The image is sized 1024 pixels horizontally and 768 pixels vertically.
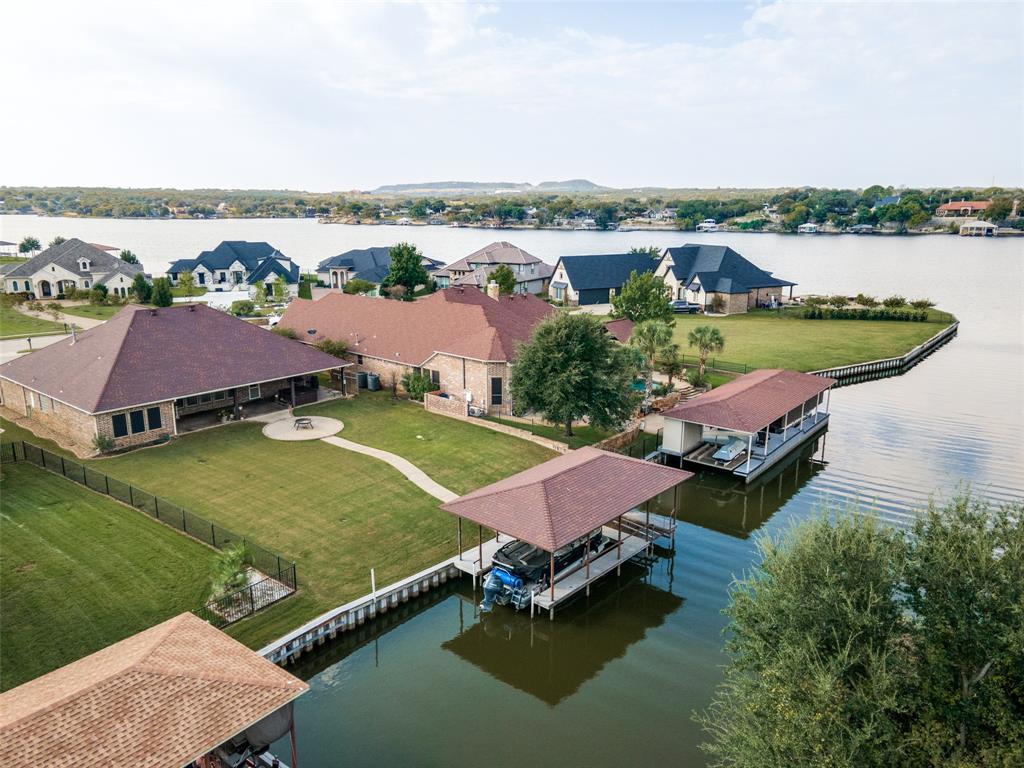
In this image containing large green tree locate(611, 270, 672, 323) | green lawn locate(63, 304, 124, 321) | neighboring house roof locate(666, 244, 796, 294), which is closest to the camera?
large green tree locate(611, 270, 672, 323)

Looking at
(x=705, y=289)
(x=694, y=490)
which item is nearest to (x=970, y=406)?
(x=694, y=490)

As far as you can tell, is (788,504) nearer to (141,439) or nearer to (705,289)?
(141,439)

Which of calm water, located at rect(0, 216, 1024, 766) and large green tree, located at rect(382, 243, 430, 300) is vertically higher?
large green tree, located at rect(382, 243, 430, 300)

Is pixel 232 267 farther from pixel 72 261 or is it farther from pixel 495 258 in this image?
pixel 495 258

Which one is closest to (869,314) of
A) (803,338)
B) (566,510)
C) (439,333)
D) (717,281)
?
(803,338)

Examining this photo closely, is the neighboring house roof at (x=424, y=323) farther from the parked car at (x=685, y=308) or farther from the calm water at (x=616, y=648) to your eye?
the parked car at (x=685, y=308)

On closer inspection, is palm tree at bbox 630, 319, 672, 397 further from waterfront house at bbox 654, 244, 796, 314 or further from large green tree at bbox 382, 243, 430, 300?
large green tree at bbox 382, 243, 430, 300

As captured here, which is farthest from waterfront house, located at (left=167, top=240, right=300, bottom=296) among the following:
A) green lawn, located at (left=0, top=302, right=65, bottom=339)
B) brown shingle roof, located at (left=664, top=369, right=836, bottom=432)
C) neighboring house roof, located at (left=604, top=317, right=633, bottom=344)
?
brown shingle roof, located at (left=664, top=369, right=836, bottom=432)
